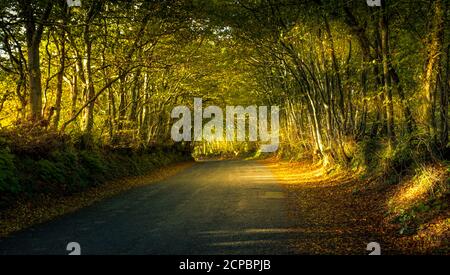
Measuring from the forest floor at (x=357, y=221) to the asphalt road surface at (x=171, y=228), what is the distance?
1.94 ft

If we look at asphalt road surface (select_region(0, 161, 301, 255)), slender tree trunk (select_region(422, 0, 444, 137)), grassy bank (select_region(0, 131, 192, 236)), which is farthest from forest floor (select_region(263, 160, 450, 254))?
grassy bank (select_region(0, 131, 192, 236))

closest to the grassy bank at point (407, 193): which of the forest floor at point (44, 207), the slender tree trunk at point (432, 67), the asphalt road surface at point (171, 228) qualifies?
the slender tree trunk at point (432, 67)

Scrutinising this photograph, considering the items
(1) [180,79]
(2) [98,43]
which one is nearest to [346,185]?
(2) [98,43]

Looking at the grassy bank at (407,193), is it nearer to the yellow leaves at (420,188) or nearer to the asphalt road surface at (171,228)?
the yellow leaves at (420,188)

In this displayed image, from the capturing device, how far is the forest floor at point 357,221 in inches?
295

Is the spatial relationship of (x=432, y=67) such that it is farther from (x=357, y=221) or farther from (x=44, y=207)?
(x=44, y=207)

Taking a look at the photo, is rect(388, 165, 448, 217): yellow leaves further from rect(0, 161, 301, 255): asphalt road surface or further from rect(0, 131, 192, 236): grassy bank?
rect(0, 131, 192, 236): grassy bank

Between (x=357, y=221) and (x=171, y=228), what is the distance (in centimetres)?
428

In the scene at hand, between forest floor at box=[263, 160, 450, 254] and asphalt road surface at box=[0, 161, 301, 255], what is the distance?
59cm

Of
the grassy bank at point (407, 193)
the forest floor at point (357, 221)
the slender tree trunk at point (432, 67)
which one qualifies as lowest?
the forest floor at point (357, 221)

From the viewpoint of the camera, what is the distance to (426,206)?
29.3 feet

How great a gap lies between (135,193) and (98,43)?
9.54 m

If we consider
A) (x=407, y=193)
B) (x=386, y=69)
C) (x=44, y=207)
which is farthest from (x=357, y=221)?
(x=44, y=207)

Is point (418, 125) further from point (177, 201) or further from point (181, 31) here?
point (181, 31)
